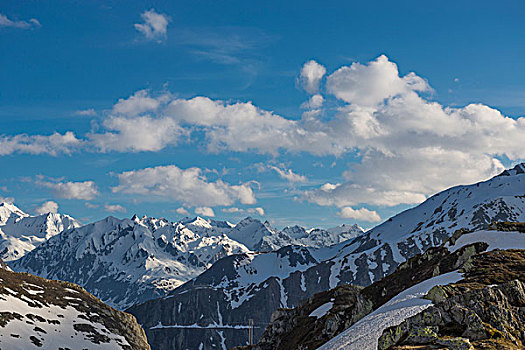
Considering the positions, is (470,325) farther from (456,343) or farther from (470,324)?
(456,343)

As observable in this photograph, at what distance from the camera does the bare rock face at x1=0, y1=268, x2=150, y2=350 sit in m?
98.0

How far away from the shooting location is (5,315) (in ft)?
332

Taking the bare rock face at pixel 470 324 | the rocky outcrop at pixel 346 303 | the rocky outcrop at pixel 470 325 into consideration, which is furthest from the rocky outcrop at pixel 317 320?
the rocky outcrop at pixel 470 325

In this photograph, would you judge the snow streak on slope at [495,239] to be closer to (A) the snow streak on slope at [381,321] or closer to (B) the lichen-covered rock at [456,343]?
(A) the snow streak on slope at [381,321]

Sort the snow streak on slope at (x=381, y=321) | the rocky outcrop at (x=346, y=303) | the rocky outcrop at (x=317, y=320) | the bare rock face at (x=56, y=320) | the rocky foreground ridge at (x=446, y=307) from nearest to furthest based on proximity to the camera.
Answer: the rocky foreground ridge at (x=446, y=307) → the snow streak on slope at (x=381, y=321) → the rocky outcrop at (x=346, y=303) → the rocky outcrop at (x=317, y=320) → the bare rock face at (x=56, y=320)

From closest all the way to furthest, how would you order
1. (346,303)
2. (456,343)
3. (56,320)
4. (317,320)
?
(456,343), (317,320), (346,303), (56,320)

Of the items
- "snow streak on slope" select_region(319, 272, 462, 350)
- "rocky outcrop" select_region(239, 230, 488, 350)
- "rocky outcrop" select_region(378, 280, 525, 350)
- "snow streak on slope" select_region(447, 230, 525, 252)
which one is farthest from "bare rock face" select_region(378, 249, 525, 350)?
"snow streak on slope" select_region(447, 230, 525, 252)

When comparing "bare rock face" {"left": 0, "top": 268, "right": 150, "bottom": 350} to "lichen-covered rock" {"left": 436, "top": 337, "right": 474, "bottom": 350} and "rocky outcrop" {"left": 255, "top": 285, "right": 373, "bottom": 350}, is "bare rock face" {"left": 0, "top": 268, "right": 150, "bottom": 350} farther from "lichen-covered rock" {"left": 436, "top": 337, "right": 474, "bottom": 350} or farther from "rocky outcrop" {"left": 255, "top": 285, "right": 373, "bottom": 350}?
"lichen-covered rock" {"left": 436, "top": 337, "right": 474, "bottom": 350}

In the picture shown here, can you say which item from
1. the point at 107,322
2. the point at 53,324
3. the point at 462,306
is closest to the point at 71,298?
the point at 107,322

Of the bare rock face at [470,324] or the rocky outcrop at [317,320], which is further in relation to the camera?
the rocky outcrop at [317,320]

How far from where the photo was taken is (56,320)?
115 meters

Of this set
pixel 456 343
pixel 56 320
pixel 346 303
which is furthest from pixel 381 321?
pixel 56 320

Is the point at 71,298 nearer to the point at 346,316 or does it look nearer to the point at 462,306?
the point at 346,316

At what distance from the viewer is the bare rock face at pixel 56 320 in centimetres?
9800
